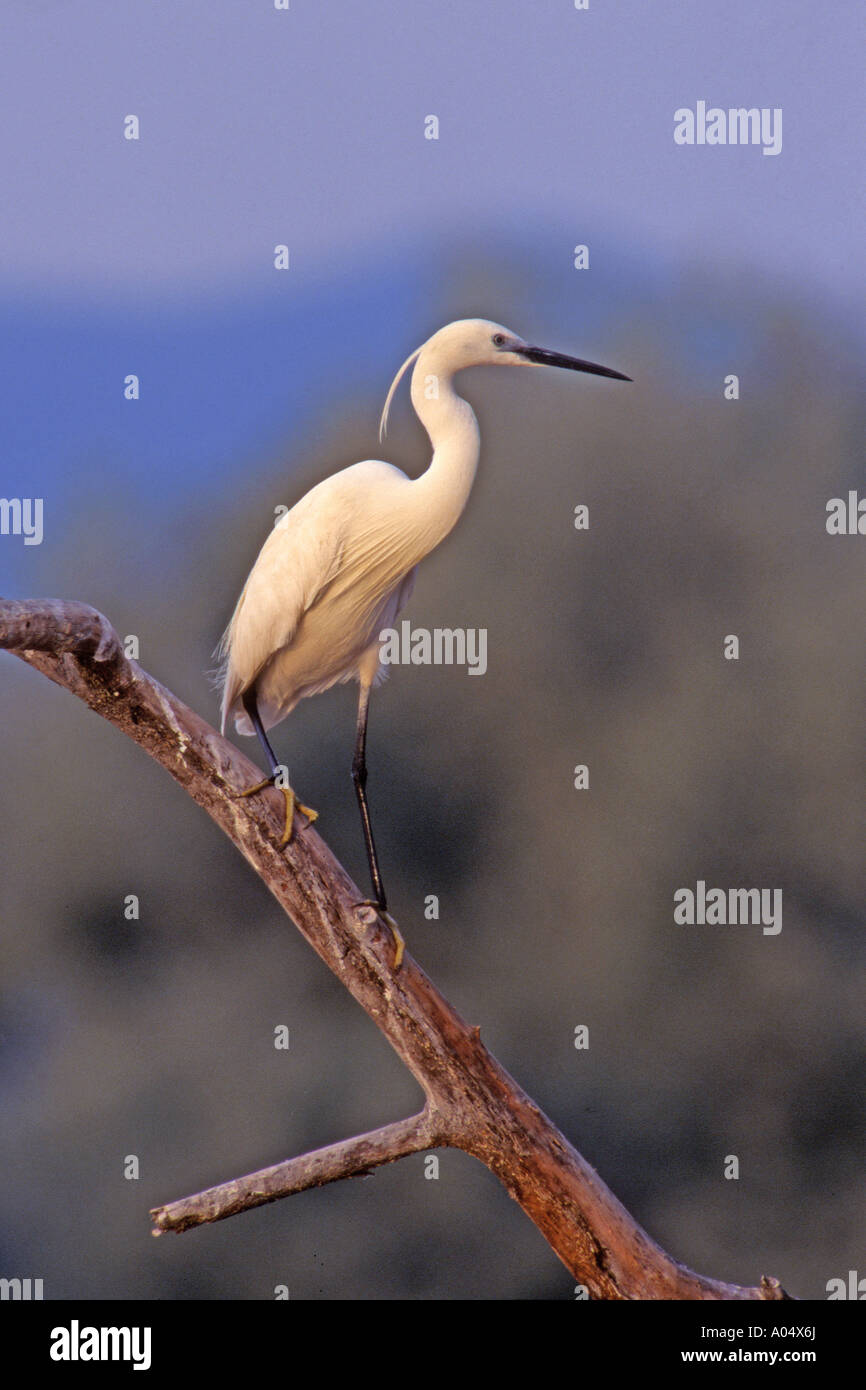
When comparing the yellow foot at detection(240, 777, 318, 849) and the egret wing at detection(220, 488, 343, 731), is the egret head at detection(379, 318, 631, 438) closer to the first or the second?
the egret wing at detection(220, 488, 343, 731)

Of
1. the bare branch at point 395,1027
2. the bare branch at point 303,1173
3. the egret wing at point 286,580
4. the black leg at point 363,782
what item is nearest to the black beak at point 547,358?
the egret wing at point 286,580

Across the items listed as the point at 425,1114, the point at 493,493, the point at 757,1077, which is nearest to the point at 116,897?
the point at 425,1114

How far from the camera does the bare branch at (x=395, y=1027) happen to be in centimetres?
189

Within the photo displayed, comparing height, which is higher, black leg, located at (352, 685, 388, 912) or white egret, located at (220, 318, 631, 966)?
white egret, located at (220, 318, 631, 966)

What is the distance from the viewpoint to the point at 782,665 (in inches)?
107

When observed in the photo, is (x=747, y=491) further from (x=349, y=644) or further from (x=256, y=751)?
(x=256, y=751)

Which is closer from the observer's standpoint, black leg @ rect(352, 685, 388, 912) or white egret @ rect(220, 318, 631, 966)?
white egret @ rect(220, 318, 631, 966)

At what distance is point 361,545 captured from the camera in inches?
82.6

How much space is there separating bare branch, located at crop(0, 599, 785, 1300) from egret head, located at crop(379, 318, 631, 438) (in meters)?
0.77

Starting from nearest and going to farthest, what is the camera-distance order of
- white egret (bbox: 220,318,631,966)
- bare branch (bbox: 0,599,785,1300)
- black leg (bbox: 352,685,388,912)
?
bare branch (bbox: 0,599,785,1300)
white egret (bbox: 220,318,631,966)
black leg (bbox: 352,685,388,912)

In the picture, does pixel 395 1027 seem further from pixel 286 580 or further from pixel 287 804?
pixel 286 580

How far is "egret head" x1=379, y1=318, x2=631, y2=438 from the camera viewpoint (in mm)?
2115

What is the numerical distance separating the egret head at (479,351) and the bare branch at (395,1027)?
77 cm

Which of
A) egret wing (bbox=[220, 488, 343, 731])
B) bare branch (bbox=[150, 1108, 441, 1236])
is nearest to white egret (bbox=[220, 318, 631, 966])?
egret wing (bbox=[220, 488, 343, 731])
